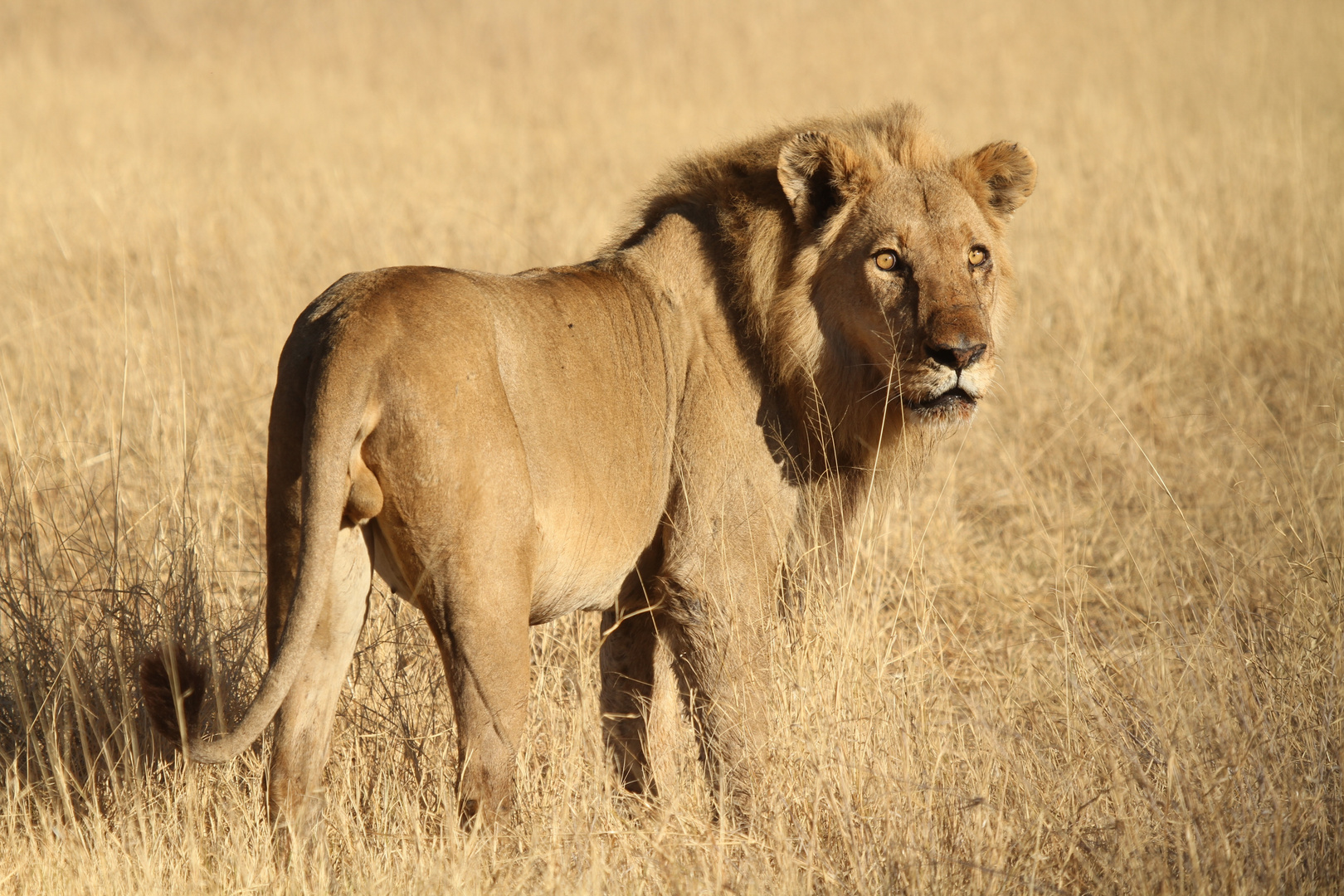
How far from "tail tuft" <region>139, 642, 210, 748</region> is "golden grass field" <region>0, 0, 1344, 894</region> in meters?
0.37

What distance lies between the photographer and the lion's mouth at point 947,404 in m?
3.48

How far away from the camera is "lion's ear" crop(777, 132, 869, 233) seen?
12.0 ft

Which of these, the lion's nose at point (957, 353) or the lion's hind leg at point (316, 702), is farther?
the lion's nose at point (957, 353)

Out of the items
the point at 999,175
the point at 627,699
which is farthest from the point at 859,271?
the point at 627,699

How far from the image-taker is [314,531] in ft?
8.25

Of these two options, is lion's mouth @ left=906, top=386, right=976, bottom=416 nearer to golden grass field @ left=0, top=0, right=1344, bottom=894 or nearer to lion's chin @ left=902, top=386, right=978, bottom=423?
lion's chin @ left=902, top=386, right=978, bottom=423

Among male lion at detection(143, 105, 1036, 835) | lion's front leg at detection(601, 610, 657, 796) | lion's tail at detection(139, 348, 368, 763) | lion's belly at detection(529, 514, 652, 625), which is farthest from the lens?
lion's front leg at detection(601, 610, 657, 796)

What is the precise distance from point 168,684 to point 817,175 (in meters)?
2.37

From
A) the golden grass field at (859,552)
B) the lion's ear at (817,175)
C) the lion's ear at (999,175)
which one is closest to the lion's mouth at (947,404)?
the golden grass field at (859,552)

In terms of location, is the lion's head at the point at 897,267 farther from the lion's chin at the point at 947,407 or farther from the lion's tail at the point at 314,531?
the lion's tail at the point at 314,531

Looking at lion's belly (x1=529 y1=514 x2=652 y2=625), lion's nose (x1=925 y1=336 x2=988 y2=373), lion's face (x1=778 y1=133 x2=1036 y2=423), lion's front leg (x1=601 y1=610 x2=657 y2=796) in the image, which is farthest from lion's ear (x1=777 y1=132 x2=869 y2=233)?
lion's front leg (x1=601 y1=610 x2=657 y2=796)

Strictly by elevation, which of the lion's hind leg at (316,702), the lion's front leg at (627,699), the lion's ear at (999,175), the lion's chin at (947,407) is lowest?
the lion's front leg at (627,699)

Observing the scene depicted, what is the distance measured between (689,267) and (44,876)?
247cm

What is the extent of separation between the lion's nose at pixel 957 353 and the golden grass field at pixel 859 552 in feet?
1.08
